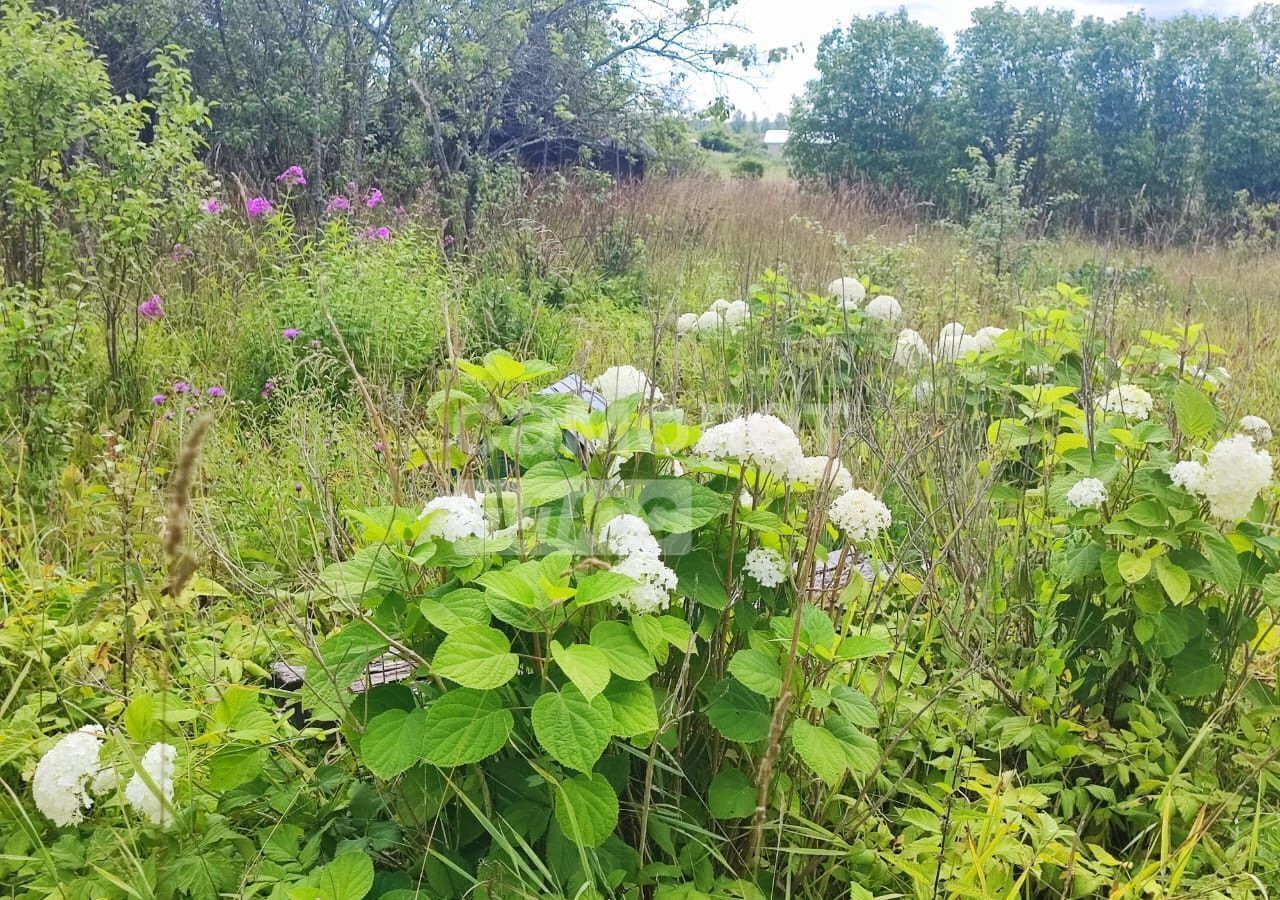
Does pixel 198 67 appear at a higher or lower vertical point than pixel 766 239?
higher

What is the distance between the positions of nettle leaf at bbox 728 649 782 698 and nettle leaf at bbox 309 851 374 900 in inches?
23.0

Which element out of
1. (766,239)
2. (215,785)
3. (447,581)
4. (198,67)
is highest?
(198,67)

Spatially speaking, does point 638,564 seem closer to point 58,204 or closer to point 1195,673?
point 1195,673

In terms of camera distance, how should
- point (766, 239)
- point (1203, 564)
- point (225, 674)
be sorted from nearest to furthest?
point (1203, 564) < point (225, 674) < point (766, 239)

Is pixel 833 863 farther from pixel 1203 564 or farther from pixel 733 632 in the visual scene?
pixel 1203 564

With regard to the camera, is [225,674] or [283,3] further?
[283,3]

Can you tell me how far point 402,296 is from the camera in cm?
416

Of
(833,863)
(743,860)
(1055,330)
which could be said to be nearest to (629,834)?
(743,860)

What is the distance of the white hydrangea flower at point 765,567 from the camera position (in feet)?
4.48

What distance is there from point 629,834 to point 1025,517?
1343 millimetres

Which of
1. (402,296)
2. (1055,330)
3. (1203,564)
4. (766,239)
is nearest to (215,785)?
(1203,564)

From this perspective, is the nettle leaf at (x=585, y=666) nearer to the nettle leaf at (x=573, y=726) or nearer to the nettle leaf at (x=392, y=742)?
the nettle leaf at (x=573, y=726)

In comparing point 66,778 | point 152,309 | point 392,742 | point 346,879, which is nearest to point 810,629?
point 392,742

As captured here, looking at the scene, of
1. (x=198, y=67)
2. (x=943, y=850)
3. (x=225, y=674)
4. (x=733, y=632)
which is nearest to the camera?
(x=943, y=850)
